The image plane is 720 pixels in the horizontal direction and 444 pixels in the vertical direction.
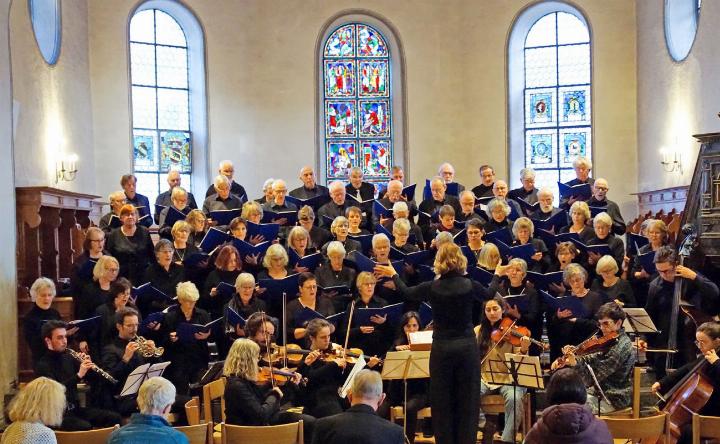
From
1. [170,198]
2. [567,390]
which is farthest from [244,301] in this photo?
[567,390]

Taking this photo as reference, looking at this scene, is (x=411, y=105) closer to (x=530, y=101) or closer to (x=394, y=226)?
(x=530, y=101)

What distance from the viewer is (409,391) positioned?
721 centimetres

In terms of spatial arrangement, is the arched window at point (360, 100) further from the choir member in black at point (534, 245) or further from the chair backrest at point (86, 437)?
the chair backrest at point (86, 437)

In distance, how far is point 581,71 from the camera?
13883mm

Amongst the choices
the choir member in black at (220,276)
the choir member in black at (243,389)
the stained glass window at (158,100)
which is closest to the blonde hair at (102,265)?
the choir member in black at (220,276)

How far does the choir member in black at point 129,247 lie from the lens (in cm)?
845

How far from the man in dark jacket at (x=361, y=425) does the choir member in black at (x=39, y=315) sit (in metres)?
3.60

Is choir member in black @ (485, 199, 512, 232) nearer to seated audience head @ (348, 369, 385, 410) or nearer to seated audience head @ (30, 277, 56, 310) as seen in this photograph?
seated audience head @ (30, 277, 56, 310)

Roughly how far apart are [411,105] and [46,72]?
5453mm

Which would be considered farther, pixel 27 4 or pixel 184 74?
pixel 184 74

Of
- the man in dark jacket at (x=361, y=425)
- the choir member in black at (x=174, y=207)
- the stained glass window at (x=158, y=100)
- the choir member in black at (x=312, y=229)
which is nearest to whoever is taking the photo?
the man in dark jacket at (x=361, y=425)

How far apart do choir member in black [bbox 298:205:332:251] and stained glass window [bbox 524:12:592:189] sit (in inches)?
230

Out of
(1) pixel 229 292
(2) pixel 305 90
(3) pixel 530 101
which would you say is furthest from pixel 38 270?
(3) pixel 530 101

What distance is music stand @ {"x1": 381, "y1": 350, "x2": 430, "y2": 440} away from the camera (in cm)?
638
